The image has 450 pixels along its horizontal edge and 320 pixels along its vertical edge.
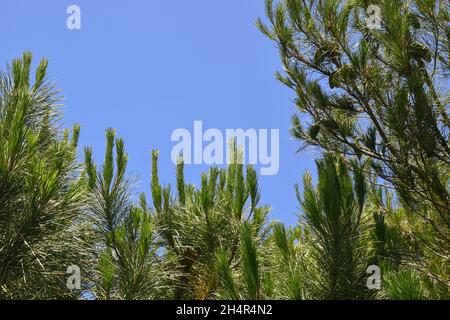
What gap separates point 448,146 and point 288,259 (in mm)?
1987

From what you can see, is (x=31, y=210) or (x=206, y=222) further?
(x=206, y=222)

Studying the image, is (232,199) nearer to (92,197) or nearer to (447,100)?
(92,197)

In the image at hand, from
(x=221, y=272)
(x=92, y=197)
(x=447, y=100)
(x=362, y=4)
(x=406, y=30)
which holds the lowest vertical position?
(x=221, y=272)

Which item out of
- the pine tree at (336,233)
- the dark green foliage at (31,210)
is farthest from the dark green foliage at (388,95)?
the dark green foliage at (31,210)

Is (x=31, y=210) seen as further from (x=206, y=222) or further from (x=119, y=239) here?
(x=206, y=222)

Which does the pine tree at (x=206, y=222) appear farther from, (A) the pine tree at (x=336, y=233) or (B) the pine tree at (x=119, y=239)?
(A) the pine tree at (x=336, y=233)

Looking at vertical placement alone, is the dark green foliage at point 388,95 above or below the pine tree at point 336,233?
above

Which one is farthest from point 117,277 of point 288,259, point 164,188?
point 164,188

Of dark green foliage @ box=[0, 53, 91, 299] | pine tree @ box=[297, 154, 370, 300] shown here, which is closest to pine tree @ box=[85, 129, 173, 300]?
dark green foliage @ box=[0, 53, 91, 299]

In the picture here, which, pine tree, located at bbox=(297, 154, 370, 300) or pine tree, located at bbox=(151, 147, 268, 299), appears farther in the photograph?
pine tree, located at bbox=(151, 147, 268, 299)

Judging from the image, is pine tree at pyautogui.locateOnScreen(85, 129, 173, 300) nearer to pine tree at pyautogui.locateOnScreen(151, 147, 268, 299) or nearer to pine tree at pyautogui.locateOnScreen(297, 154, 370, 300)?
pine tree at pyautogui.locateOnScreen(151, 147, 268, 299)

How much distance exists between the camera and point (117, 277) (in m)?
3.56

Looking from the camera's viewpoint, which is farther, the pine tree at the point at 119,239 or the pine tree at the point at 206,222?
the pine tree at the point at 206,222

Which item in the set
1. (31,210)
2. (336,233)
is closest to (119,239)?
(31,210)
